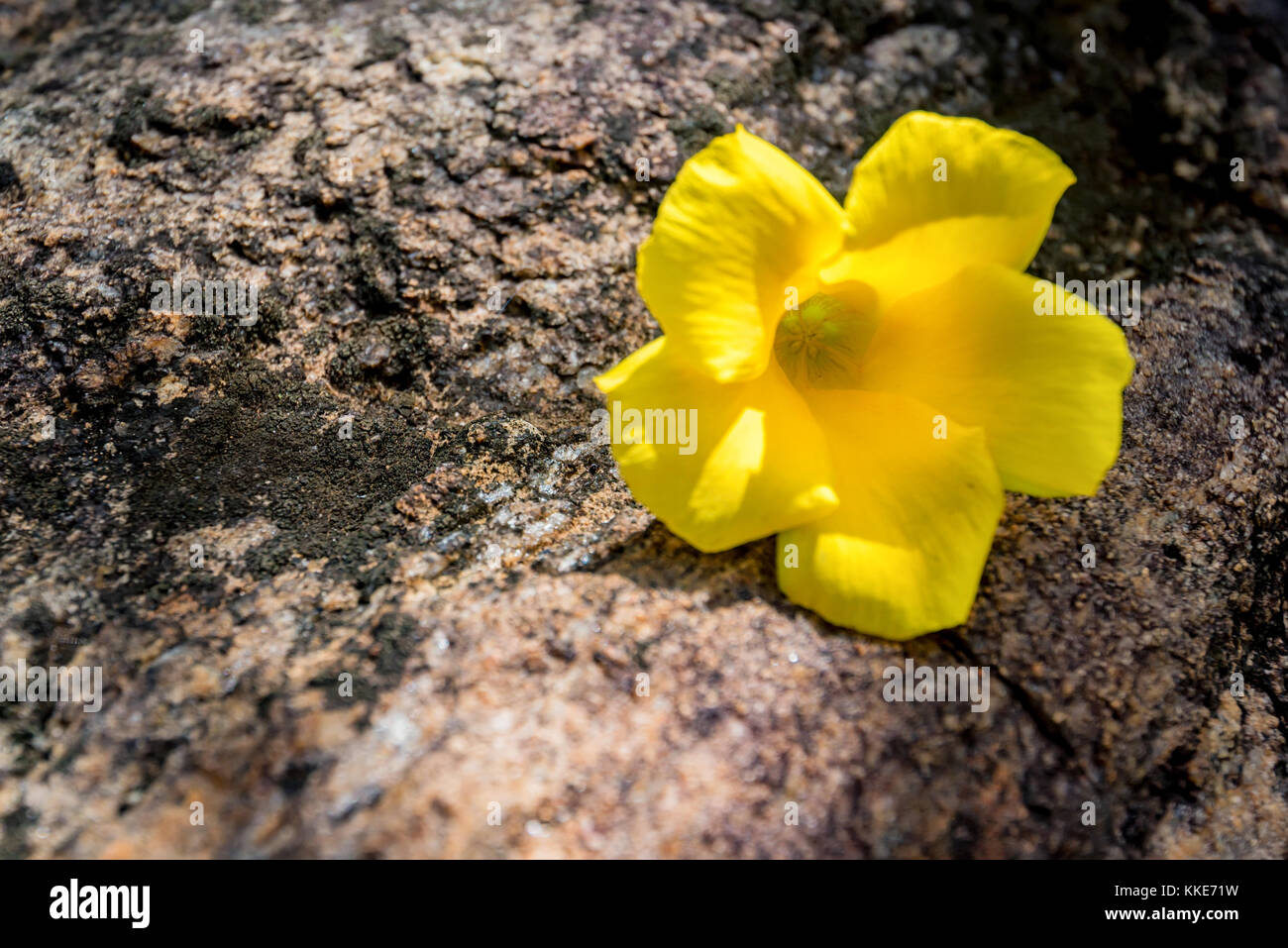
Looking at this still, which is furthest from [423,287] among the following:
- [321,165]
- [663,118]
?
[663,118]

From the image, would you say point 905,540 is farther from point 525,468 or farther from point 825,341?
point 525,468

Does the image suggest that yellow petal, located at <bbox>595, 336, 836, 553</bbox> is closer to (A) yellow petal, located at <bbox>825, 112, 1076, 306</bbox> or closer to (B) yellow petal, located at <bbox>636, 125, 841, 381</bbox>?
(B) yellow petal, located at <bbox>636, 125, 841, 381</bbox>

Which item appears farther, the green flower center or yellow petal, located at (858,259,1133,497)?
the green flower center

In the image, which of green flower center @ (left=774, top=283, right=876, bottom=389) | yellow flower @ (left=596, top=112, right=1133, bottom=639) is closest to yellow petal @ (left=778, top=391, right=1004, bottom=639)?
yellow flower @ (left=596, top=112, right=1133, bottom=639)

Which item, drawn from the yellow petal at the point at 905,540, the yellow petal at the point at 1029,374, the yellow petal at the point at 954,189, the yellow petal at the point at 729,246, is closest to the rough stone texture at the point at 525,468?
the yellow petal at the point at 905,540

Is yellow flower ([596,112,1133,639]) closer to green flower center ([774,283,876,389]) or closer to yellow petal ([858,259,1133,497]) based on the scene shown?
yellow petal ([858,259,1133,497])

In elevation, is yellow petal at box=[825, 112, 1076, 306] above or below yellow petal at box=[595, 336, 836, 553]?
above

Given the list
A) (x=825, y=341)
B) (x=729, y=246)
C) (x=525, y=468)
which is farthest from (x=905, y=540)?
(x=525, y=468)
